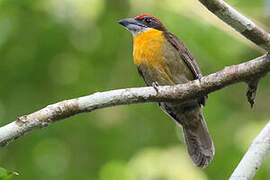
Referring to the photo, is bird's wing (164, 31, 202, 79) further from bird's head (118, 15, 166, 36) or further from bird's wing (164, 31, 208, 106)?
bird's head (118, 15, 166, 36)

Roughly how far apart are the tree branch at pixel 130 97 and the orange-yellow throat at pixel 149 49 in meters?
1.28

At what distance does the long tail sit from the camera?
5.08 metres

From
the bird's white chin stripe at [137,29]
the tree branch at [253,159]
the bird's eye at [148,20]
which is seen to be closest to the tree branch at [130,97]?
the tree branch at [253,159]

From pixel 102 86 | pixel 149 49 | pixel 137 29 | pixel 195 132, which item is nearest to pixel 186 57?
pixel 149 49

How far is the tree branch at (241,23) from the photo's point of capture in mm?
3268

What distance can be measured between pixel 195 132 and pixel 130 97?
1.85 metres

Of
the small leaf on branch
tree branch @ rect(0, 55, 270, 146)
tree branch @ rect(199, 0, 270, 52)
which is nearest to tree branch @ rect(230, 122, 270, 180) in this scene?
the small leaf on branch

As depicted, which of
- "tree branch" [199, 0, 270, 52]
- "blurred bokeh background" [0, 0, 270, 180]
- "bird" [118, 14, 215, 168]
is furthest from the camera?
"blurred bokeh background" [0, 0, 270, 180]

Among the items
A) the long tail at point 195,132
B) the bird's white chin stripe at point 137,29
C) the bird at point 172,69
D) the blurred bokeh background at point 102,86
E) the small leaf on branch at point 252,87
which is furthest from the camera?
the blurred bokeh background at point 102,86

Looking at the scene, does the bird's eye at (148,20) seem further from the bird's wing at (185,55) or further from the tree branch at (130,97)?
the tree branch at (130,97)

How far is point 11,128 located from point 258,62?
5.52 ft

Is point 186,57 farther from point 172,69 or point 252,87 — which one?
point 252,87

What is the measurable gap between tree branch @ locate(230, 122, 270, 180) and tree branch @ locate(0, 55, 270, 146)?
0.43 m

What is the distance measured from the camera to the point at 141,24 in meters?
5.37
